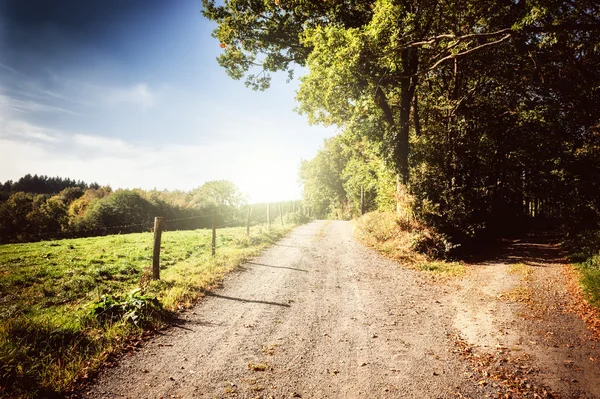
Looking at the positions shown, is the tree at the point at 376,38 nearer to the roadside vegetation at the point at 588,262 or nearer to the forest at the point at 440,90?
the forest at the point at 440,90

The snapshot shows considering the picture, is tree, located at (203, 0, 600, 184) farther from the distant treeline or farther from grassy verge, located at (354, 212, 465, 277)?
the distant treeline

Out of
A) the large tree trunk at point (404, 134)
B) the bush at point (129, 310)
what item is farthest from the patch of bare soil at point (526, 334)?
the large tree trunk at point (404, 134)

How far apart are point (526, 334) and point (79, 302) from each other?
10890 millimetres

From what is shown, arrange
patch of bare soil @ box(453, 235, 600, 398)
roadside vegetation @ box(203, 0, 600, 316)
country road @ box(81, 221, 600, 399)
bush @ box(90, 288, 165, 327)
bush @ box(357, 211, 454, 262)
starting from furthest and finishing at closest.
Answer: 1. bush @ box(357, 211, 454, 262)
2. roadside vegetation @ box(203, 0, 600, 316)
3. bush @ box(90, 288, 165, 327)
4. patch of bare soil @ box(453, 235, 600, 398)
5. country road @ box(81, 221, 600, 399)

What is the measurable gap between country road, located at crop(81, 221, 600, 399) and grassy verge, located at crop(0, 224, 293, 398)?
59 cm

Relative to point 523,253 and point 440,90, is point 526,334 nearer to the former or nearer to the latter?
point 523,253

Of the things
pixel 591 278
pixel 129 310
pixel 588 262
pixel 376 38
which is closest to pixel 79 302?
pixel 129 310

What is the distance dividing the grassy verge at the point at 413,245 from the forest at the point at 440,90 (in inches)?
22.4

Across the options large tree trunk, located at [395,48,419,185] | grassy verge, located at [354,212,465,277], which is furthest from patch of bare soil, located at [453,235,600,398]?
large tree trunk, located at [395,48,419,185]

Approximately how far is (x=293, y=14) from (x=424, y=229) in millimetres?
12878

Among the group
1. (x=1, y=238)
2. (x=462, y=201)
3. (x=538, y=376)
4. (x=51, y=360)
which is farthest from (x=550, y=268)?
(x=1, y=238)

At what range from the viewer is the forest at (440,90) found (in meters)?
10.8

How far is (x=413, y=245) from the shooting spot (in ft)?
42.2

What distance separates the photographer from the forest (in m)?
10.8
